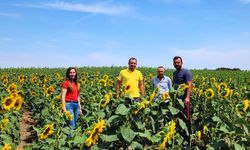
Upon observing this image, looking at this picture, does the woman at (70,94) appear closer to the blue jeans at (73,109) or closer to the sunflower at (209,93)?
the blue jeans at (73,109)

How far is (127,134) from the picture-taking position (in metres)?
4.81

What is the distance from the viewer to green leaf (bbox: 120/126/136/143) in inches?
187

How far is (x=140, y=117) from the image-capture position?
17.2 ft

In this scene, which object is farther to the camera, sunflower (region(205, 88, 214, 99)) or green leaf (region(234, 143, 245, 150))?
sunflower (region(205, 88, 214, 99))

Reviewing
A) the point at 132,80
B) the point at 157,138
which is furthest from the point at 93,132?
the point at 132,80

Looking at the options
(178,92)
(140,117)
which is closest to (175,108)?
(178,92)

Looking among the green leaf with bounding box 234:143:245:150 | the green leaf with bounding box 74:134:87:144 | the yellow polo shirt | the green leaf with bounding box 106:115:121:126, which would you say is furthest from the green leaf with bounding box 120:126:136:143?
the yellow polo shirt

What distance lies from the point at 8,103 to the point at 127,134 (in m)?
2.00

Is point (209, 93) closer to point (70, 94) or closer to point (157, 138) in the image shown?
point (70, 94)

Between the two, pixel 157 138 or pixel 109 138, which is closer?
pixel 157 138

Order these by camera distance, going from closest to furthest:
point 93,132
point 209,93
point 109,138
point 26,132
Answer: point 93,132
point 109,138
point 209,93
point 26,132

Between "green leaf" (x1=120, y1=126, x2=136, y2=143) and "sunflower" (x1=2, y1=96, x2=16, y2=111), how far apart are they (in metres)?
1.83

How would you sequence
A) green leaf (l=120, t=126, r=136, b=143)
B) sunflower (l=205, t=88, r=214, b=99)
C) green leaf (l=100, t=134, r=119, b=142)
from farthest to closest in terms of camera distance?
1. sunflower (l=205, t=88, r=214, b=99)
2. green leaf (l=100, t=134, r=119, b=142)
3. green leaf (l=120, t=126, r=136, b=143)

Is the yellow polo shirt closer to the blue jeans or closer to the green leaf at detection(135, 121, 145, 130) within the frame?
the blue jeans
